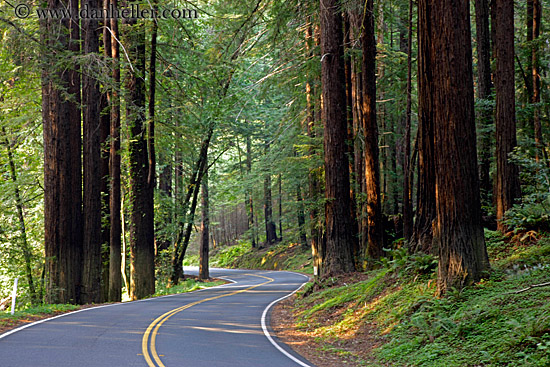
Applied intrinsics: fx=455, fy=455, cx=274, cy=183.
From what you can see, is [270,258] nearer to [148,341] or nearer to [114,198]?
[114,198]

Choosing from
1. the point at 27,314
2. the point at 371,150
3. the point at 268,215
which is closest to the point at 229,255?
the point at 268,215

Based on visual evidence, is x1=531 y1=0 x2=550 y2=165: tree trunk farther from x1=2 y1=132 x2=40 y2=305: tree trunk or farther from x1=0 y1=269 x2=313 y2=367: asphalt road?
x1=2 y1=132 x2=40 y2=305: tree trunk

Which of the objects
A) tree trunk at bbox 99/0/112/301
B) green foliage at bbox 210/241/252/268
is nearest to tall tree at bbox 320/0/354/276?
tree trunk at bbox 99/0/112/301

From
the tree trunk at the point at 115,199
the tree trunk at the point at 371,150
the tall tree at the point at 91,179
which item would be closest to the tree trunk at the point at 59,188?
the tall tree at the point at 91,179

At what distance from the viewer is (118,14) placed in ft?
64.0

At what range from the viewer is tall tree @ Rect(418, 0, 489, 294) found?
30.1 ft

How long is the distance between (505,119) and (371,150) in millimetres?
5080

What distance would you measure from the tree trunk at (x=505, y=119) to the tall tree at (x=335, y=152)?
5.14 m

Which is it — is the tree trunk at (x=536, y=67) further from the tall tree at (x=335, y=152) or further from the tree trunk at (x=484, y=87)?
the tall tree at (x=335, y=152)

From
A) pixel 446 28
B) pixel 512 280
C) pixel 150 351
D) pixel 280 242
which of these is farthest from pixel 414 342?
pixel 280 242

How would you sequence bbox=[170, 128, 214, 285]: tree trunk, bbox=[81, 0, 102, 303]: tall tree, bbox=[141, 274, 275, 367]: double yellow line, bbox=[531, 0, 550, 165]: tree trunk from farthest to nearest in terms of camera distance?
bbox=[170, 128, 214, 285]: tree trunk < bbox=[531, 0, 550, 165]: tree trunk < bbox=[81, 0, 102, 303]: tall tree < bbox=[141, 274, 275, 367]: double yellow line

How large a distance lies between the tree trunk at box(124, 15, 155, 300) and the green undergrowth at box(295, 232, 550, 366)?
1013cm

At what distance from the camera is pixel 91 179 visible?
1788 centimetres

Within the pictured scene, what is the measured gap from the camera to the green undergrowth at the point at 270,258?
4179 centimetres
